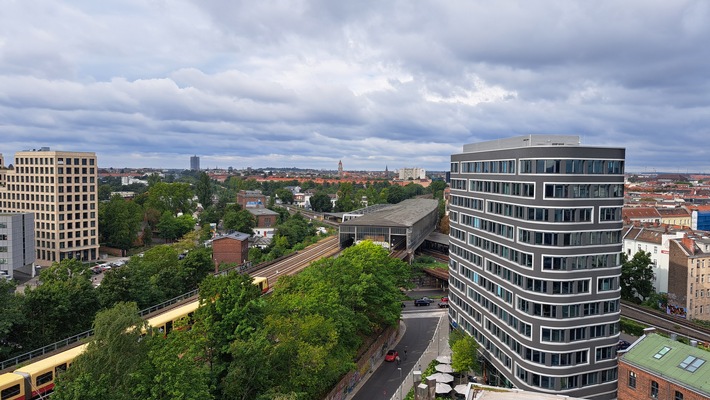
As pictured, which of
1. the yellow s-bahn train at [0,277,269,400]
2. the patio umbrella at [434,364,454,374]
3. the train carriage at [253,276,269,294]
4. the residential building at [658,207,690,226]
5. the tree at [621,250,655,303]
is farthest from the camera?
the residential building at [658,207,690,226]

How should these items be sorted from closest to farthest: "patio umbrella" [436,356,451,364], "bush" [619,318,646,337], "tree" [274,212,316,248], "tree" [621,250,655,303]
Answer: "patio umbrella" [436,356,451,364] → "bush" [619,318,646,337] → "tree" [621,250,655,303] → "tree" [274,212,316,248]

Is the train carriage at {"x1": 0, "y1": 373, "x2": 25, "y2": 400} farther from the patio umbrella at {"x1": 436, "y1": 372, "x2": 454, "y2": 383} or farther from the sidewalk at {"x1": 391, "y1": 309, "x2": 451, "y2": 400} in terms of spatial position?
the patio umbrella at {"x1": 436, "y1": 372, "x2": 454, "y2": 383}

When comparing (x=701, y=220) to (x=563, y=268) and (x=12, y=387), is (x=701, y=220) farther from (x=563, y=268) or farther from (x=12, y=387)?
(x=12, y=387)

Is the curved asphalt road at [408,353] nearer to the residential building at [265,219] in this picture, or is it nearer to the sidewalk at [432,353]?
the sidewalk at [432,353]

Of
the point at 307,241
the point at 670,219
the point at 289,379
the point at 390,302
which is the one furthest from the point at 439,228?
the point at 289,379

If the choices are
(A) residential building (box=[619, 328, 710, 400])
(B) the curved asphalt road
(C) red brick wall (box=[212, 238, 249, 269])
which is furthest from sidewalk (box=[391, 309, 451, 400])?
(C) red brick wall (box=[212, 238, 249, 269])

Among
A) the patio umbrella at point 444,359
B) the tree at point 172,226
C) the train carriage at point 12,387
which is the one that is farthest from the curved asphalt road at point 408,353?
the tree at point 172,226

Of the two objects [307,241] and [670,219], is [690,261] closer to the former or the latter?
[670,219]
